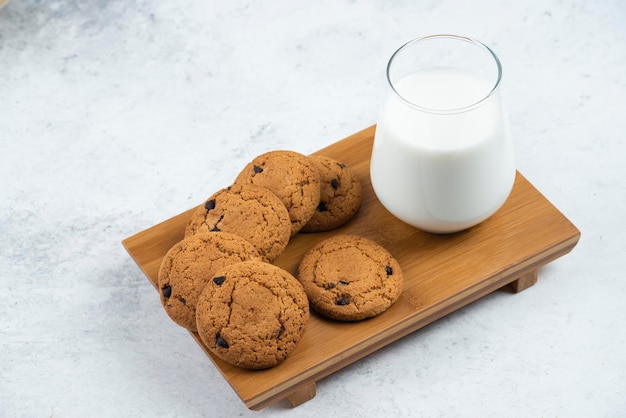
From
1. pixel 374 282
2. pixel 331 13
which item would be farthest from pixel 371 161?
pixel 331 13

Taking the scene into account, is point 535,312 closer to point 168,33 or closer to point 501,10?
point 501,10

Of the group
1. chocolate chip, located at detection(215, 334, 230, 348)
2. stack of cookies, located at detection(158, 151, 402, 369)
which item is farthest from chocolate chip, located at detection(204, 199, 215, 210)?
chocolate chip, located at detection(215, 334, 230, 348)

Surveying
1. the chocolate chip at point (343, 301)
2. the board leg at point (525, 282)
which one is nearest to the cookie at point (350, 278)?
the chocolate chip at point (343, 301)

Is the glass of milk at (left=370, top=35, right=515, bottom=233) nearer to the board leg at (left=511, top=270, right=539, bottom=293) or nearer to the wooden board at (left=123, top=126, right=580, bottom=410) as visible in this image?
the wooden board at (left=123, top=126, right=580, bottom=410)

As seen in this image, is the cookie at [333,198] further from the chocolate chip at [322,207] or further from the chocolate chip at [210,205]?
the chocolate chip at [210,205]

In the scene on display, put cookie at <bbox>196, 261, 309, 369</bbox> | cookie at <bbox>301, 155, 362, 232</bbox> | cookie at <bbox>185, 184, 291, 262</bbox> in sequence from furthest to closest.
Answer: cookie at <bbox>301, 155, 362, 232</bbox> → cookie at <bbox>185, 184, 291, 262</bbox> → cookie at <bbox>196, 261, 309, 369</bbox>

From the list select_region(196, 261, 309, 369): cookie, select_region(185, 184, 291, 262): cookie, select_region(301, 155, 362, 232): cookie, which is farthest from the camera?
select_region(301, 155, 362, 232): cookie
